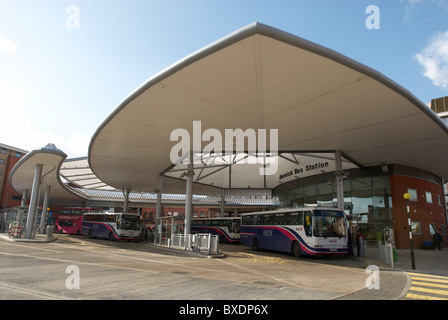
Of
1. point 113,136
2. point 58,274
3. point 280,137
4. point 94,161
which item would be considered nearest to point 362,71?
point 280,137

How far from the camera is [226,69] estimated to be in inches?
430

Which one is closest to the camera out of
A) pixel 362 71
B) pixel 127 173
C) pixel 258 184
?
pixel 362 71

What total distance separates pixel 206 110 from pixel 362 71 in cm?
680

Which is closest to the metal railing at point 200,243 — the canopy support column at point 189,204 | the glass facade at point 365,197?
the canopy support column at point 189,204

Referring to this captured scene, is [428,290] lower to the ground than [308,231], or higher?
lower

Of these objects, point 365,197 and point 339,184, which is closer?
point 339,184

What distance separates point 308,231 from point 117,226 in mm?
18641

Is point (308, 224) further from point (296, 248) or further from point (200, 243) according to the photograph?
point (200, 243)

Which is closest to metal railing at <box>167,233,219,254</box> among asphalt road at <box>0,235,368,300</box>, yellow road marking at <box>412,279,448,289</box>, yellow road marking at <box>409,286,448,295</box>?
asphalt road at <box>0,235,368,300</box>

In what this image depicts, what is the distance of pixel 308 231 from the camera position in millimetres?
16734

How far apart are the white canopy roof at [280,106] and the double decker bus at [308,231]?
446 cm

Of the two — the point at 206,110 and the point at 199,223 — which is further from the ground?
the point at 206,110

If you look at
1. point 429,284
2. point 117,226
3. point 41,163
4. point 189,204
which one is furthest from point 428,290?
point 41,163

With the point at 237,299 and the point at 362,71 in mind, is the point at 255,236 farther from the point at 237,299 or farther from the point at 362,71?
the point at 237,299
